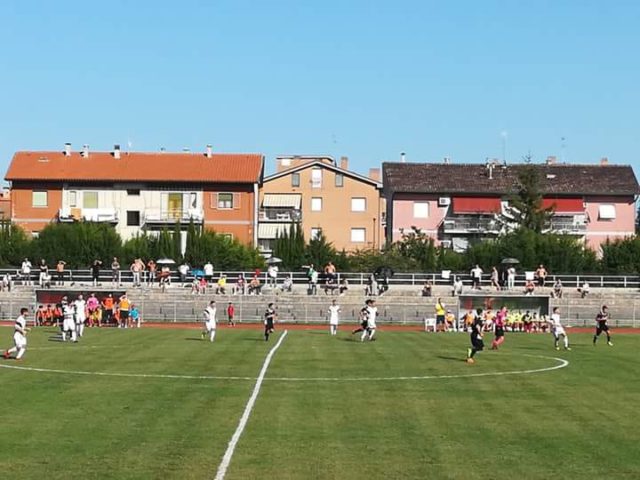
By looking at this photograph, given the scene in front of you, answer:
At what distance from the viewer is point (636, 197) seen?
9938 centimetres

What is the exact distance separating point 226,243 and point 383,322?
22712mm

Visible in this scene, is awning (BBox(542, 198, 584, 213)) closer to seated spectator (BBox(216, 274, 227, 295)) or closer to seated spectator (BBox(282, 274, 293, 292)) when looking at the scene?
seated spectator (BBox(282, 274, 293, 292))

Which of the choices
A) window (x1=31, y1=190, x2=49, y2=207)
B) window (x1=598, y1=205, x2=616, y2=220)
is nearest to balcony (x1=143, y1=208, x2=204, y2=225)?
window (x1=31, y1=190, x2=49, y2=207)

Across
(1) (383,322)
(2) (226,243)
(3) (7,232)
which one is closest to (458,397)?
(1) (383,322)

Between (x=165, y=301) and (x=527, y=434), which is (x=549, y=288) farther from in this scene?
(x=527, y=434)

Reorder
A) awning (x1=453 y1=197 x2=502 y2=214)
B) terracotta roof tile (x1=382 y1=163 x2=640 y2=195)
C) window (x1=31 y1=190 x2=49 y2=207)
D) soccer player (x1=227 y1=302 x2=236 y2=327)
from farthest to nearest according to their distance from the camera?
terracotta roof tile (x1=382 y1=163 x2=640 y2=195) → awning (x1=453 y1=197 x2=502 y2=214) → window (x1=31 y1=190 x2=49 y2=207) → soccer player (x1=227 y1=302 x2=236 y2=327)

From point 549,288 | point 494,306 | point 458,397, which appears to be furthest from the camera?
point 549,288

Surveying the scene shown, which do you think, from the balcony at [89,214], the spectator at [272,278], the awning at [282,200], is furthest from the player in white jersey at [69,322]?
the awning at [282,200]

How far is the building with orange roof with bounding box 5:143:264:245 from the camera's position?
302ft

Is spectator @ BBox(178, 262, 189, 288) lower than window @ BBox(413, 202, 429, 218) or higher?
lower

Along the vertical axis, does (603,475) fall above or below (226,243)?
below

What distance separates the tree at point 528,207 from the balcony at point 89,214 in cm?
3592

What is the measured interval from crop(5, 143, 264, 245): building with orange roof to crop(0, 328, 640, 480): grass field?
56767mm

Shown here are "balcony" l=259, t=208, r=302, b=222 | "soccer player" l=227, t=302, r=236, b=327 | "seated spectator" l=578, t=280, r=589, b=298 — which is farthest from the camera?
"balcony" l=259, t=208, r=302, b=222
